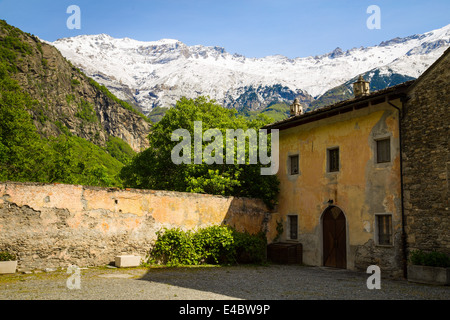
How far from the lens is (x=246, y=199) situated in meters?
17.6

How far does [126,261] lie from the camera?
1284 centimetres

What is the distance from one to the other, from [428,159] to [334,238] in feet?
16.1

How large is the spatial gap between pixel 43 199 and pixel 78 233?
1.55 m

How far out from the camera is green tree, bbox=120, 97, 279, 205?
19.2m

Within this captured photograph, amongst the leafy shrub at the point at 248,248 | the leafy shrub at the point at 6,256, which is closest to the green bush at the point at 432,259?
the leafy shrub at the point at 248,248

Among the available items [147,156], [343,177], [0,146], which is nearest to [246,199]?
[343,177]

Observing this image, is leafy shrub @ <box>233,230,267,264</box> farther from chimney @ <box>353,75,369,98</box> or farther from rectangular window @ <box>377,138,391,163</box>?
chimney @ <box>353,75,369,98</box>

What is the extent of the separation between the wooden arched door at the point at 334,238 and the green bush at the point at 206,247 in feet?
8.59

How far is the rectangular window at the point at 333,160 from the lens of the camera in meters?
15.8

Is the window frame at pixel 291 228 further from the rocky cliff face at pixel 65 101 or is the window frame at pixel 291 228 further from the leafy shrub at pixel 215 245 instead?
the rocky cliff face at pixel 65 101

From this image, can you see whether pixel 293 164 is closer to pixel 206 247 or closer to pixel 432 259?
pixel 206 247

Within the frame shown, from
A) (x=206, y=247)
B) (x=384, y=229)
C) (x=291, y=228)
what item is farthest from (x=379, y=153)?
(x=206, y=247)

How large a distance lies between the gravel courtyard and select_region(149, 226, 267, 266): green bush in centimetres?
121
